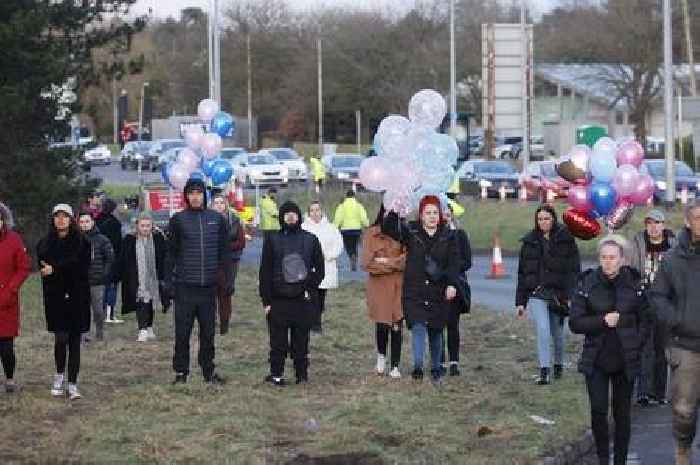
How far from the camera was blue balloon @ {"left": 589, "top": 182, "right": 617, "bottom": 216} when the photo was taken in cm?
1376

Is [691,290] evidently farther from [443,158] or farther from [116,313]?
[116,313]

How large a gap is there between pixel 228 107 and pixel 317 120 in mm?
5087

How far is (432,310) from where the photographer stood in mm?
13539

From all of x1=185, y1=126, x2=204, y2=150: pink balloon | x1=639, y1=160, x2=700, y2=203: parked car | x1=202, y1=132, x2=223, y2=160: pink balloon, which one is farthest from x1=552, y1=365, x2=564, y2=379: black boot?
x1=639, y1=160, x2=700, y2=203: parked car

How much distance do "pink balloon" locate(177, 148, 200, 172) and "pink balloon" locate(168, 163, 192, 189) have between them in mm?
105

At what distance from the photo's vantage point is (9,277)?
42.4 ft

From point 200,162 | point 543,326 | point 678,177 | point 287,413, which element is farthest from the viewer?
point 678,177

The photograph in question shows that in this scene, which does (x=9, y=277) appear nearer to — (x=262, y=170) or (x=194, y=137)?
(x=194, y=137)

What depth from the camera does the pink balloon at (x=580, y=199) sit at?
13844 millimetres

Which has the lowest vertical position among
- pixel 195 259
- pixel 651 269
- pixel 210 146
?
pixel 651 269

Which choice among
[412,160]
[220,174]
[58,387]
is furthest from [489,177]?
[58,387]

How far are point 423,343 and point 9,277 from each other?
3.61 meters

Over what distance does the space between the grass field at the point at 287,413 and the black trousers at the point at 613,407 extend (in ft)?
1.60

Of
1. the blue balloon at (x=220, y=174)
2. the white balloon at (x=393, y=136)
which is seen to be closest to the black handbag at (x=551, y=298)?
the white balloon at (x=393, y=136)
